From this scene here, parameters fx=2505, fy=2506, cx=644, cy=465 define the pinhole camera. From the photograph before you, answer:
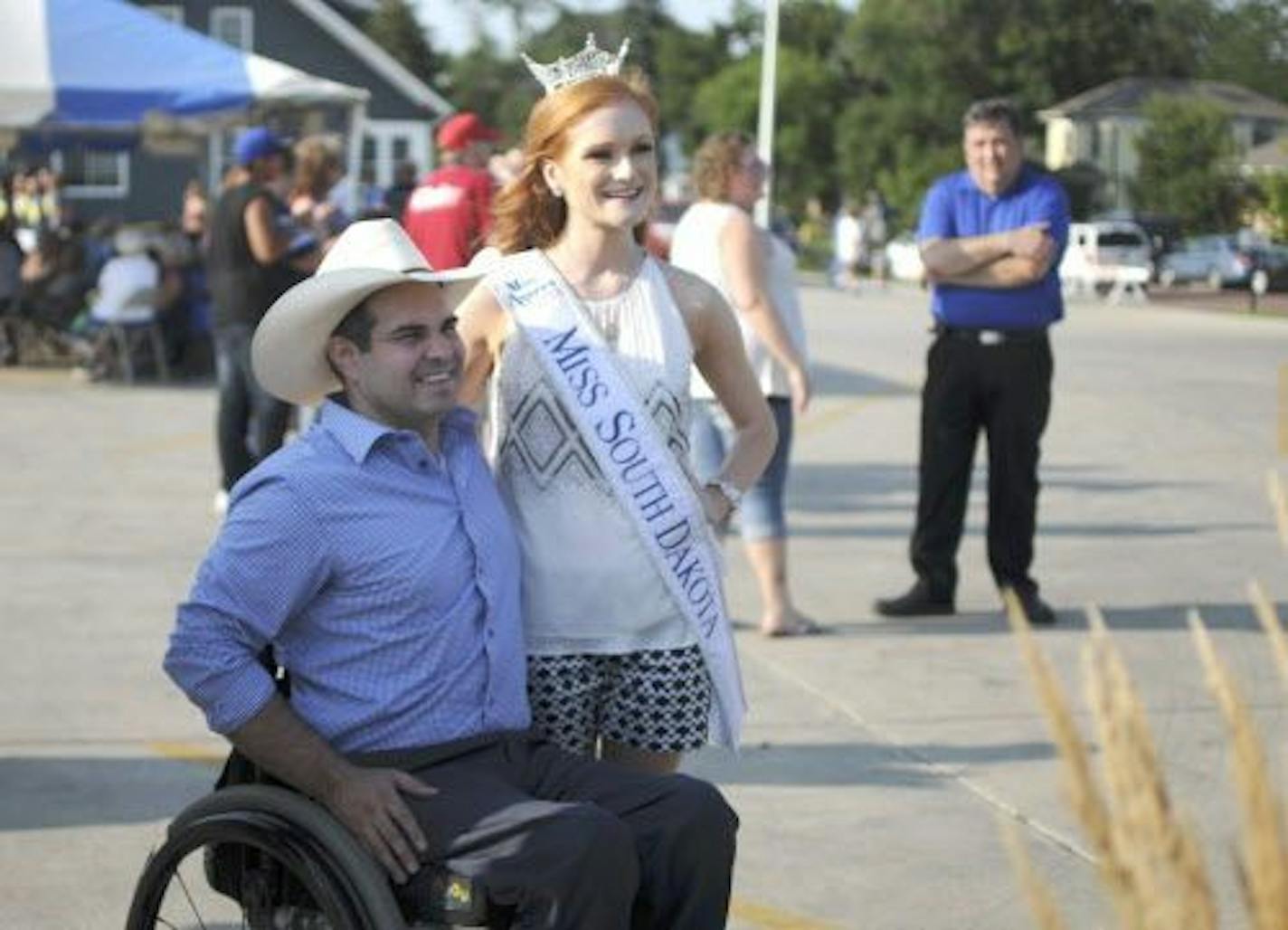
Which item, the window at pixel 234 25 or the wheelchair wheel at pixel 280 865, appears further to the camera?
the window at pixel 234 25

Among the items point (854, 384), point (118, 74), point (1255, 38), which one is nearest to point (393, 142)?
point (1255, 38)

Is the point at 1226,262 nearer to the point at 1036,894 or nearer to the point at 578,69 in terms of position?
the point at 578,69

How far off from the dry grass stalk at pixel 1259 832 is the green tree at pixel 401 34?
80739 mm

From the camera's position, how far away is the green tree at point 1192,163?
61875mm

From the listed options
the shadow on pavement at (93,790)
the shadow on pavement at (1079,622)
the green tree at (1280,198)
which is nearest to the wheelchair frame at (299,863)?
the shadow on pavement at (93,790)

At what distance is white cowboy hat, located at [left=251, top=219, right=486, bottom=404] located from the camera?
396 cm

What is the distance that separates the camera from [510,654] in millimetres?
3895

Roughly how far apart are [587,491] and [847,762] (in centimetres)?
293

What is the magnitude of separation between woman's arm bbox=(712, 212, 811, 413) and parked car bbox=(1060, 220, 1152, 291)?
40475 millimetres

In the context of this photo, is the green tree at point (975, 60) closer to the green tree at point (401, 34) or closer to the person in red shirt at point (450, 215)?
the green tree at point (401, 34)

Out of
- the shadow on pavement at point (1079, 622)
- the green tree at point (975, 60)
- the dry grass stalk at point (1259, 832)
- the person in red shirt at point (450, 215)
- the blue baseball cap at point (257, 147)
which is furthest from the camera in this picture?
the green tree at point (975, 60)

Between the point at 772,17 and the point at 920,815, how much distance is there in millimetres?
20443

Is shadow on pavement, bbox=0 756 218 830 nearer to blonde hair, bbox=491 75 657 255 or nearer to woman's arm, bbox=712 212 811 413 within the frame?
blonde hair, bbox=491 75 657 255

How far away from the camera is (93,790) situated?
653cm
